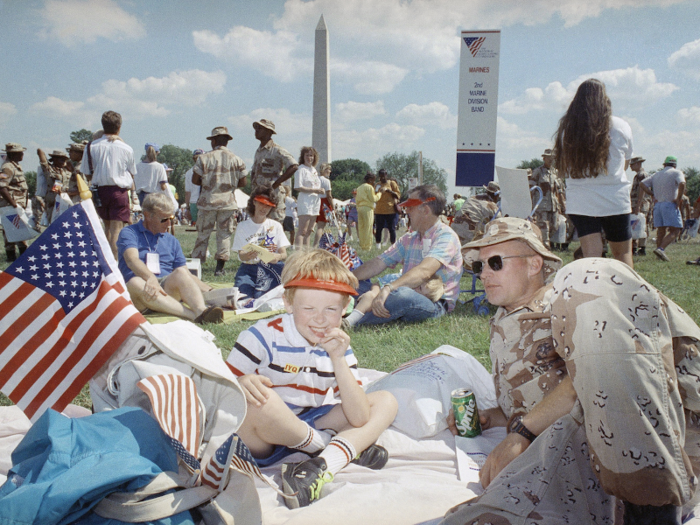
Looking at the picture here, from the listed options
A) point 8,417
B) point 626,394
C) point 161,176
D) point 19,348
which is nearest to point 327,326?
point 19,348

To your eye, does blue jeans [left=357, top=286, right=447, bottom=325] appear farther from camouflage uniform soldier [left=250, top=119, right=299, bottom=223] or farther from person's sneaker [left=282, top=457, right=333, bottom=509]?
camouflage uniform soldier [left=250, top=119, right=299, bottom=223]

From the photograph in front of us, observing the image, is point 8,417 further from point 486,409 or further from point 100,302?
point 486,409

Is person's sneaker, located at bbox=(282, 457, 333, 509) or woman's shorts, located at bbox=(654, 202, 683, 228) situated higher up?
woman's shorts, located at bbox=(654, 202, 683, 228)

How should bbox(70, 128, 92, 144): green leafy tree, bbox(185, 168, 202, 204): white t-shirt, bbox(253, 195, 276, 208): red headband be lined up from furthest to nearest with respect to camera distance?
bbox(70, 128, 92, 144): green leafy tree < bbox(185, 168, 202, 204): white t-shirt < bbox(253, 195, 276, 208): red headband

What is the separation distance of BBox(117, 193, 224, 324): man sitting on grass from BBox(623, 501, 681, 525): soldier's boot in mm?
4264

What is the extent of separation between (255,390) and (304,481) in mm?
396

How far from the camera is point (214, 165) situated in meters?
7.96

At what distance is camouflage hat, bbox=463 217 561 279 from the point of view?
2.29 meters

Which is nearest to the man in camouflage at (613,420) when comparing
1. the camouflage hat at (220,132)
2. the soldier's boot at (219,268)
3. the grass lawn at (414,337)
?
the grass lawn at (414,337)

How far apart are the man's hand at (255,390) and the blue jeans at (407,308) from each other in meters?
2.57

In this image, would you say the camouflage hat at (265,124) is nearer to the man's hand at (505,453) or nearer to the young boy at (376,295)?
the young boy at (376,295)

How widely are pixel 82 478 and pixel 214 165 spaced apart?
279 inches

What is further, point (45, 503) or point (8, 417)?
point (8, 417)

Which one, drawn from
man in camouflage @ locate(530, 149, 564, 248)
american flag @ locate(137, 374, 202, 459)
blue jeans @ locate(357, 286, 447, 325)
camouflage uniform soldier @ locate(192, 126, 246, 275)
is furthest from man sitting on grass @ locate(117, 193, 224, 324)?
man in camouflage @ locate(530, 149, 564, 248)
